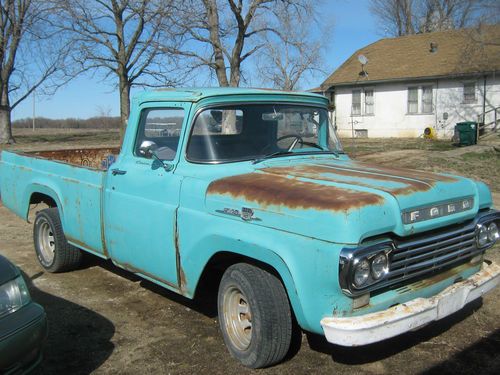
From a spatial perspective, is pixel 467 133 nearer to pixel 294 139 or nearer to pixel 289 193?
pixel 294 139

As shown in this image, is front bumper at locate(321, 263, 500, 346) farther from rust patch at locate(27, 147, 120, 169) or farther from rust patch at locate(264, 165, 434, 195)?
rust patch at locate(27, 147, 120, 169)

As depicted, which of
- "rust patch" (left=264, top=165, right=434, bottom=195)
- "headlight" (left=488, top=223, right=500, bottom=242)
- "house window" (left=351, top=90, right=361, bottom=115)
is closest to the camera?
"rust patch" (left=264, top=165, right=434, bottom=195)

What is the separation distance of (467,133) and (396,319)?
1831 centimetres

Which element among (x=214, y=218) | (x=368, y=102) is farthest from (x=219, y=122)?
(x=368, y=102)

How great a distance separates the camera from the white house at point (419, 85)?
23.9 metres

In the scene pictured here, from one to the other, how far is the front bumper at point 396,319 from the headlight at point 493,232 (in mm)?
474

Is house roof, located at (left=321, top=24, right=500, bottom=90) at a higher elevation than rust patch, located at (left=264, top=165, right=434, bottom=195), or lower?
higher

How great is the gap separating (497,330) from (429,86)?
2359cm

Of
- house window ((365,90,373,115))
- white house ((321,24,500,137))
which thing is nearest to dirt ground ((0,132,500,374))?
white house ((321,24,500,137))

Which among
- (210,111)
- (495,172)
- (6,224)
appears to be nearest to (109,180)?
(210,111)

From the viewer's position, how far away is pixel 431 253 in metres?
3.30

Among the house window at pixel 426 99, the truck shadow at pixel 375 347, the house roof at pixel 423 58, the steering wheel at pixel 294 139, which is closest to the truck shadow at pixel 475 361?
the truck shadow at pixel 375 347

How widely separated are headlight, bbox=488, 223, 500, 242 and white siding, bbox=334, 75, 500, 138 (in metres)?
22.2

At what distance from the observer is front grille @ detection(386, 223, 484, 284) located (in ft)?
10.2
